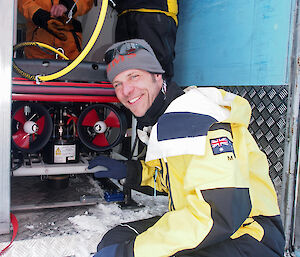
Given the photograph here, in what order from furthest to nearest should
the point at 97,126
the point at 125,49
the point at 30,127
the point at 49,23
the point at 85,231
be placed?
the point at 49,23 < the point at 97,126 < the point at 30,127 < the point at 85,231 < the point at 125,49

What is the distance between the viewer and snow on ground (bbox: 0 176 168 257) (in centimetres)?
180

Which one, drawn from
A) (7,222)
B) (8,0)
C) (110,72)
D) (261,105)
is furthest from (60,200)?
(261,105)

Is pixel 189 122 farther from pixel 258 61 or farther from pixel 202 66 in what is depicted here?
pixel 202 66

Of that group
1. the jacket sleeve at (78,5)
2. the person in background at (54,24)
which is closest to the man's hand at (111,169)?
the person in background at (54,24)

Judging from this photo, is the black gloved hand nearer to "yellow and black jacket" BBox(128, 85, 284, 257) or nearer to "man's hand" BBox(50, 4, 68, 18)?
"man's hand" BBox(50, 4, 68, 18)

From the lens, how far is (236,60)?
2328 mm

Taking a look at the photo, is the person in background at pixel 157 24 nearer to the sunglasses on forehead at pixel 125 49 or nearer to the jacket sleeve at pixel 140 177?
the sunglasses on forehead at pixel 125 49

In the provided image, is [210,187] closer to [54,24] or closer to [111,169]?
[111,169]

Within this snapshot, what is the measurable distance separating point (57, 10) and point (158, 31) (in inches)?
48.4

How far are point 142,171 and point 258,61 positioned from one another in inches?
42.7

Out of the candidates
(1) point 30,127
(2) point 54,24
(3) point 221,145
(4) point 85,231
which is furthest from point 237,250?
(2) point 54,24

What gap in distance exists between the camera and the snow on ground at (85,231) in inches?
70.9

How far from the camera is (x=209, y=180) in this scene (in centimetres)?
121

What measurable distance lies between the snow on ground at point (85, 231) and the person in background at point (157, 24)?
127 centimetres
